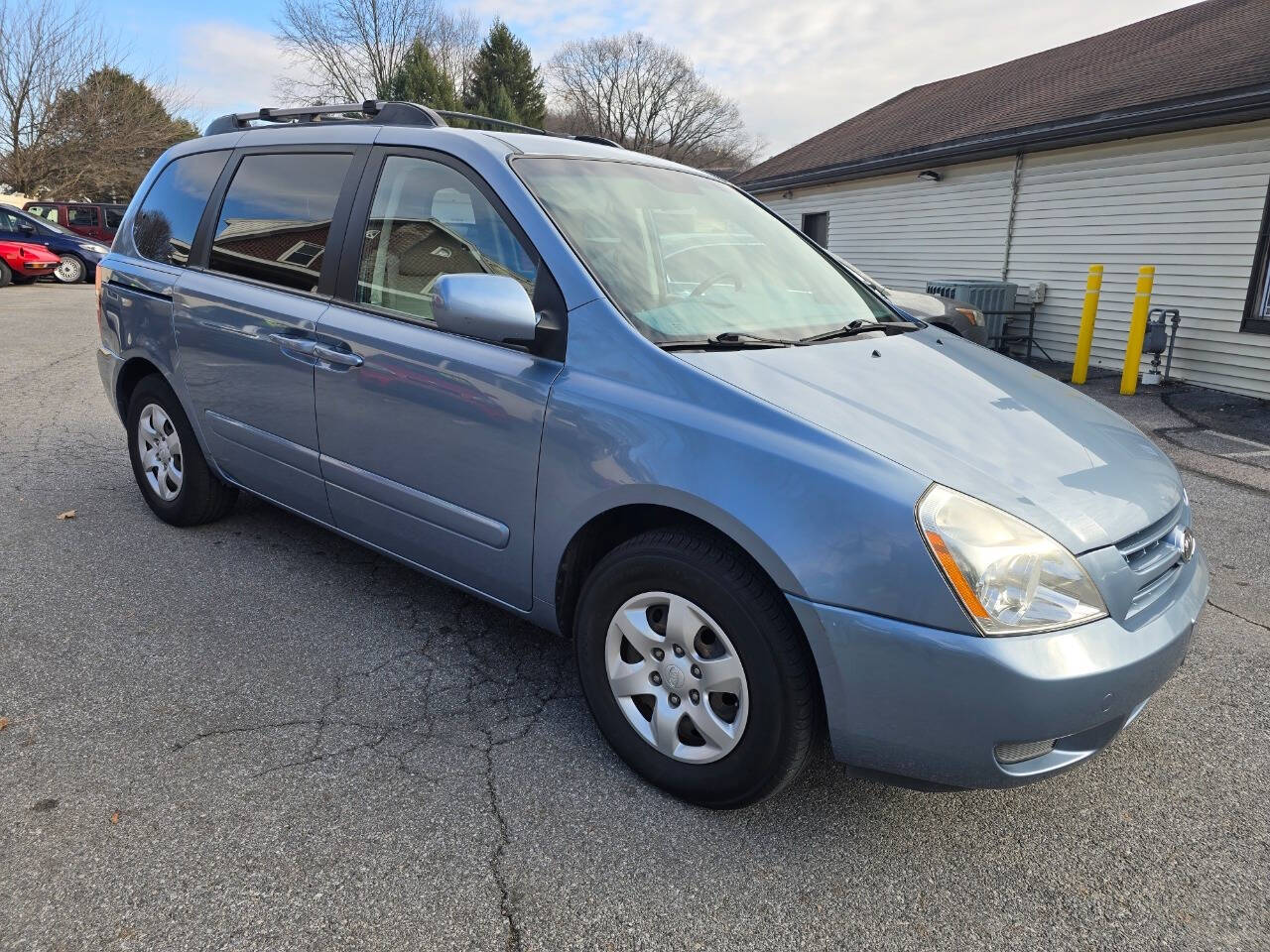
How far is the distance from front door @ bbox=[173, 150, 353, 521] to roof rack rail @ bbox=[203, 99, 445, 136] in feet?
0.82

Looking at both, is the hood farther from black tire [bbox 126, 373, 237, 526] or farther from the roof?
the roof

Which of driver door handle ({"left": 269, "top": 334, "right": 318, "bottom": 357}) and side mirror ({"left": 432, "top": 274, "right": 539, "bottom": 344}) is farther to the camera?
driver door handle ({"left": 269, "top": 334, "right": 318, "bottom": 357})

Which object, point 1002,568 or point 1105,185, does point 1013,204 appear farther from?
point 1002,568

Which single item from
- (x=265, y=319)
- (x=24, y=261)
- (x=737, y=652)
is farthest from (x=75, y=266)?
(x=737, y=652)

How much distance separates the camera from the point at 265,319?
10.9ft

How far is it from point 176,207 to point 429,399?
7.31 ft

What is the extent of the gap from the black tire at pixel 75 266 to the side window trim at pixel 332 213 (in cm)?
1971

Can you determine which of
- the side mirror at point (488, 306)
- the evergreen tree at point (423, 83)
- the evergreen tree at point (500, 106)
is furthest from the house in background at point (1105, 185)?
the evergreen tree at point (500, 106)

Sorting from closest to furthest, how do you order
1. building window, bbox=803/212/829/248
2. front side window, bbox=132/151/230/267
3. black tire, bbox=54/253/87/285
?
front side window, bbox=132/151/230/267 → building window, bbox=803/212/829/248 → black tire, bbox=54/253/87/285

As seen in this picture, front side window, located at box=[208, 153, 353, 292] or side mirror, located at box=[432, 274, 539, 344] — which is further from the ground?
front side window, located at box=[208, 153, 353, 292]

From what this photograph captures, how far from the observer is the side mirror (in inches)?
95.7

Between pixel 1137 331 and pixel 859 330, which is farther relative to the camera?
pixel 1137 331

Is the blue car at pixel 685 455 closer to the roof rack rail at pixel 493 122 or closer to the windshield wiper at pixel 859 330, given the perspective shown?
the windshield wiper at pixel 859 330

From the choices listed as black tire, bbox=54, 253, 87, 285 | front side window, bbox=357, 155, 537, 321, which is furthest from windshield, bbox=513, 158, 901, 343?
black tire, bbox=54, 253, 87, 285
